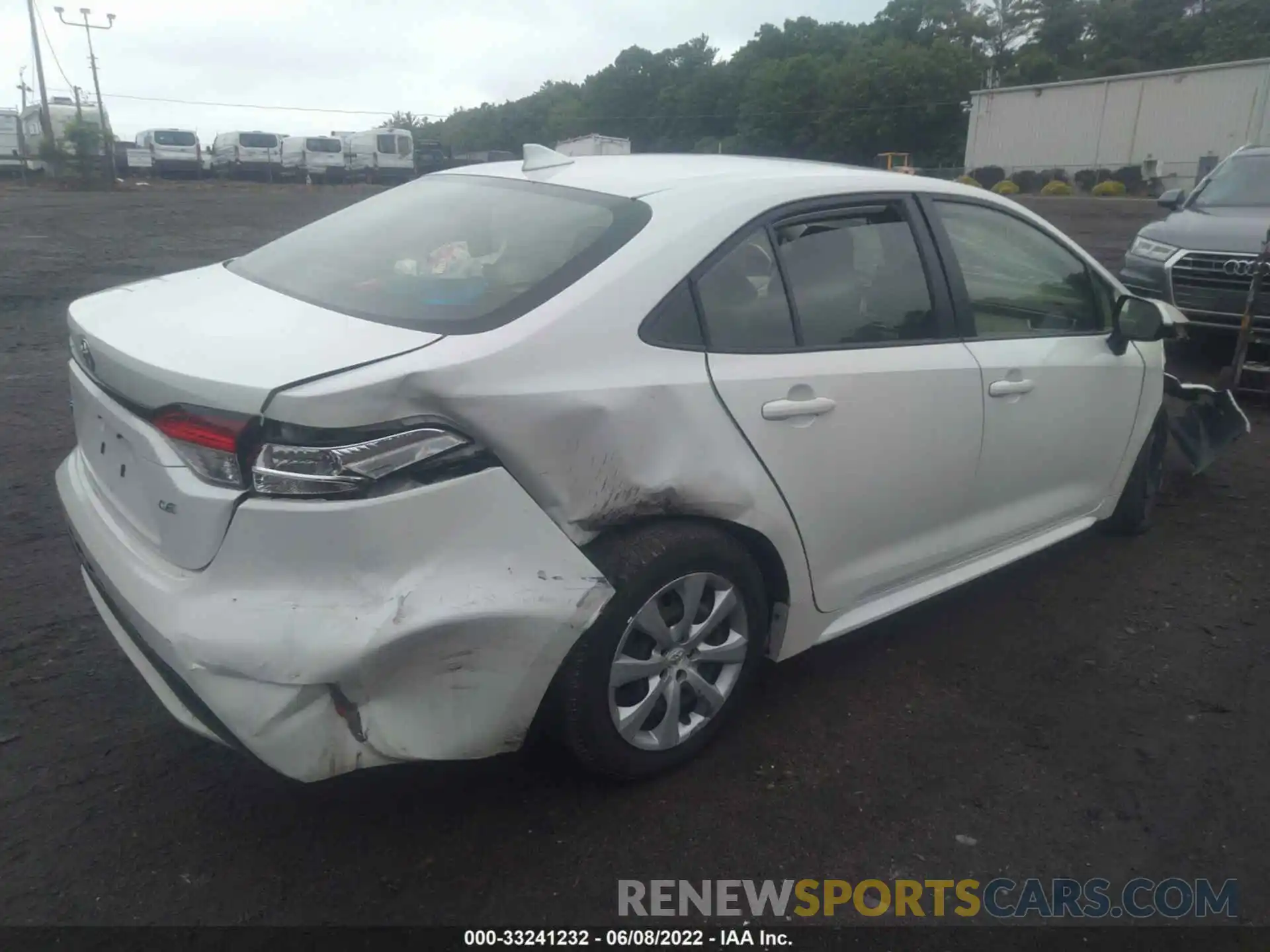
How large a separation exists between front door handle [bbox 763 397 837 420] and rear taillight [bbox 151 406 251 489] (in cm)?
130

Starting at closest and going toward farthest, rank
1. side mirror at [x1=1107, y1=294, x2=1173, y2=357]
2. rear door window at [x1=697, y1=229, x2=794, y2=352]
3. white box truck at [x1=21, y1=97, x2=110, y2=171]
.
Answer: rear door window at [x1=697, y1=229, x2=794, y2=352] < side mirror at [x1=1107, y1=294, x2=1173, y2=357] < white box truck at [x1=21, y1=97, x2=110, y2=171]

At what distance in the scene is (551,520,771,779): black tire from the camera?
94.8 inches

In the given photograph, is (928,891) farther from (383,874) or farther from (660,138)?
(660,138)

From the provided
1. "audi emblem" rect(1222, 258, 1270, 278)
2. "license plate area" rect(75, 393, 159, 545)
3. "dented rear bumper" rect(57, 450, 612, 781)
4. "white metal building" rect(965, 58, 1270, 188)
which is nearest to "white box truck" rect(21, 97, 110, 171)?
"audi emblem" rect(1222, 258, 1270, 278)

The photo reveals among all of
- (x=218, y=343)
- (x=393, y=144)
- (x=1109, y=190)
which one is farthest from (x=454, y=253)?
(x=393, y=144)

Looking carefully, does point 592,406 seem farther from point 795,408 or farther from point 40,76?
point 40,76

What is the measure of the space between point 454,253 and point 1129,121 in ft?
155

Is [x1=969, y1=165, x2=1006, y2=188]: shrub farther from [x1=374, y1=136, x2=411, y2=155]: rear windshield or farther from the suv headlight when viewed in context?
the suv headlight

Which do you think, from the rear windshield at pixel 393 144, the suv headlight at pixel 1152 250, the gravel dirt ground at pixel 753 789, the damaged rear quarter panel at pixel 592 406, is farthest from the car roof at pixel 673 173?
the rear windshield at pixel 393 144

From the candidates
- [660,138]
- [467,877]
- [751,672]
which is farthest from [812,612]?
[660,138]

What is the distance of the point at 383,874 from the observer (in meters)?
2.39

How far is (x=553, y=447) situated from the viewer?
90.0 inches

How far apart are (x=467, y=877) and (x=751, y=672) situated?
97 cm
